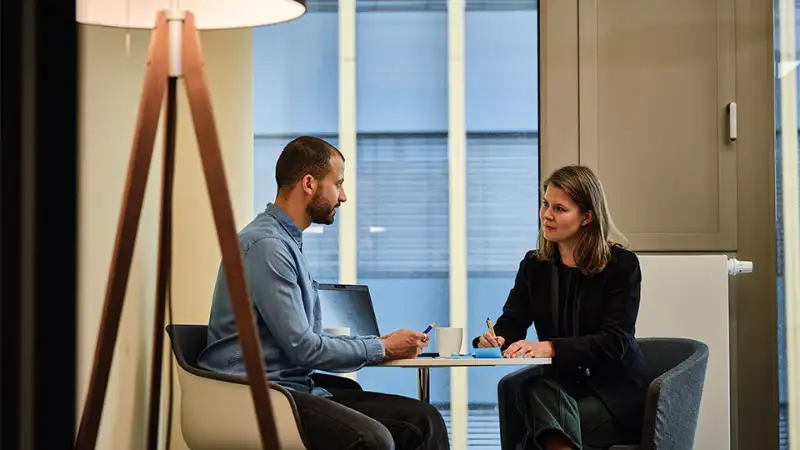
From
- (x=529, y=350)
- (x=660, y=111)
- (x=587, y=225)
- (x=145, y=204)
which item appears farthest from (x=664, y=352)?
(x=145, y=204)

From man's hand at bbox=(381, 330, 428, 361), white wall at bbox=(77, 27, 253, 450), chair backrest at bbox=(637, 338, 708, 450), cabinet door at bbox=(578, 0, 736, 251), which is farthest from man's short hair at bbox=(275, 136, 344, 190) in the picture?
cabinet door at bbox=(578, 0, 736, 251)

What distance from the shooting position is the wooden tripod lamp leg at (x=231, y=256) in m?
1.62

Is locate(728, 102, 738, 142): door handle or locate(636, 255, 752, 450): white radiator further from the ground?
locate(728, 102, 738, 142): door handle

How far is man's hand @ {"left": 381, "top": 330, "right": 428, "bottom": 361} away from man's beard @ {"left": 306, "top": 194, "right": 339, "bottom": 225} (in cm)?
40

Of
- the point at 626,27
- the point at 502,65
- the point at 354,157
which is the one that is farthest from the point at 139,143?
the point at 626,27

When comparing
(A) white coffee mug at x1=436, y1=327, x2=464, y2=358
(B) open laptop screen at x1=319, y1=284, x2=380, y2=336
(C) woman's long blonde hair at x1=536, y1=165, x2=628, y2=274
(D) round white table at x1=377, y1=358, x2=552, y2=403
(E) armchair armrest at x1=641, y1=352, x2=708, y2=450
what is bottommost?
(E) armchair armrest at x1=641, y1=352, x2=708, y2=450

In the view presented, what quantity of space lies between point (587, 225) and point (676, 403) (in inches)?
22.7

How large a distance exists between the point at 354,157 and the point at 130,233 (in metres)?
2.10

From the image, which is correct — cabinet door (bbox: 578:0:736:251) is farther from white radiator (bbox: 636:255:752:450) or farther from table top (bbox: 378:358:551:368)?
table top (bbox: 378:358:551:368)

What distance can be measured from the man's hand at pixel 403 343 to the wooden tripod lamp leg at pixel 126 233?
3.13 ft

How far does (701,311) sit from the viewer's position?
3592mm

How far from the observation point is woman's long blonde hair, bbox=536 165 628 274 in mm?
2879

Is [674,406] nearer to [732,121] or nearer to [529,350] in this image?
[529,350]

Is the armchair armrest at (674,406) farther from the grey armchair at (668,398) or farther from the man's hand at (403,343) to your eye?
the man's hand at (403,343)
